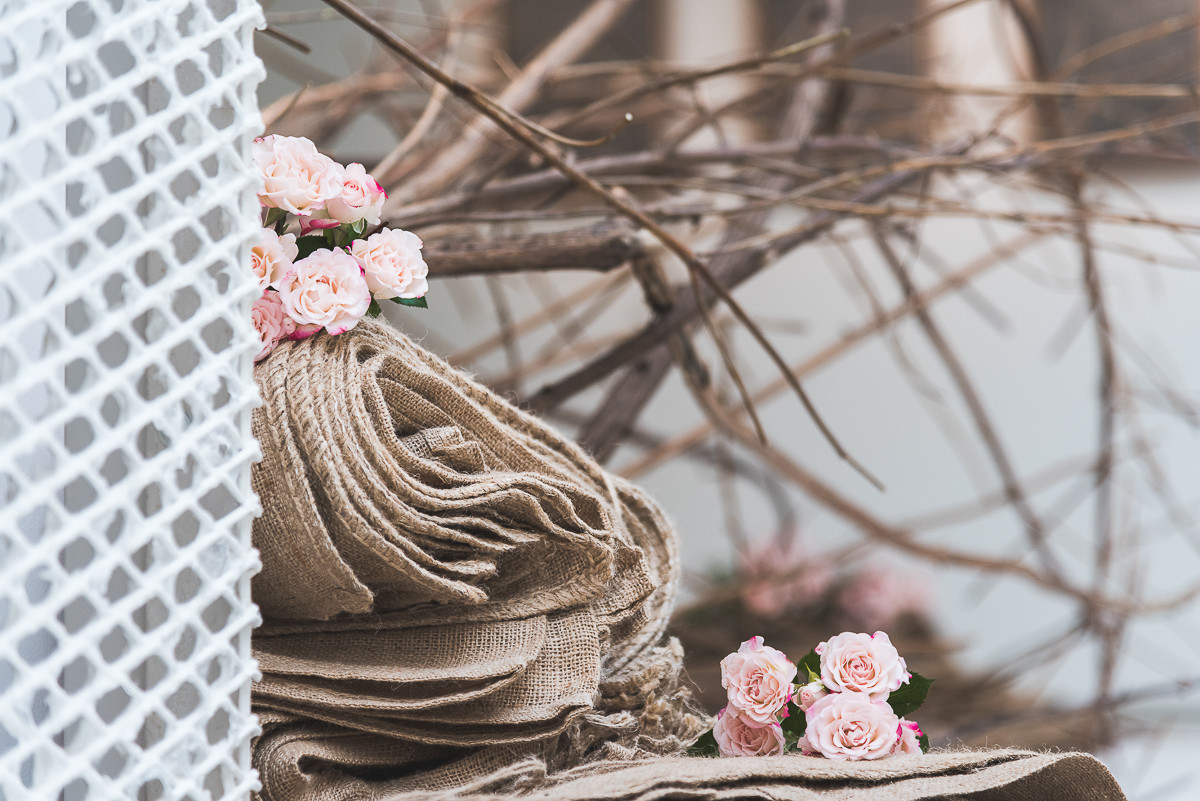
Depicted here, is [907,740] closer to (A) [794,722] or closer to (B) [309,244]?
(A) [794,722]

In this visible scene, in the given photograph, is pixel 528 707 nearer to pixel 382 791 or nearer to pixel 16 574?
pixel 382 791

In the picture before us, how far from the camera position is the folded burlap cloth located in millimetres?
336

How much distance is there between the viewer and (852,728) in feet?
1.25

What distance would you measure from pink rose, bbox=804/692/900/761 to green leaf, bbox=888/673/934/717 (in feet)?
0.06

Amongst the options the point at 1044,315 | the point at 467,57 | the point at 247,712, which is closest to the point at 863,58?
the point at 1044,315

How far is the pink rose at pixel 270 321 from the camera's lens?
1.21ft

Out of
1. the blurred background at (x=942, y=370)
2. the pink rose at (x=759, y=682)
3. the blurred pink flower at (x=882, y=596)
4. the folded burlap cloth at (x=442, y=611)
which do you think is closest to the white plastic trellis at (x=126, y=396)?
the folded burlap cloth at (x=442, y=611)

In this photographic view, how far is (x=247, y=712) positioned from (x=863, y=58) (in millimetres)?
1463

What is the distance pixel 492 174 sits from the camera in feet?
1.94

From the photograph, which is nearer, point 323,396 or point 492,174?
point 323,396

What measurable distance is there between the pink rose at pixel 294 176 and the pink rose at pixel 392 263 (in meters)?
0.02

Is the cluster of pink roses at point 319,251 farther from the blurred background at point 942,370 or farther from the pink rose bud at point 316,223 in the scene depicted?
the blurred background at point 942,370

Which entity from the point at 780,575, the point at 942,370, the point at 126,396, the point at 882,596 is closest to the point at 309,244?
the point at 126,396

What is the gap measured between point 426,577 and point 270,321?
0.34 ft
